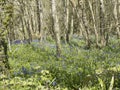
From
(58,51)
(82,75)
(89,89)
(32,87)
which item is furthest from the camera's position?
(58,51)

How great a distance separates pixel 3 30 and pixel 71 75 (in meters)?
3.32

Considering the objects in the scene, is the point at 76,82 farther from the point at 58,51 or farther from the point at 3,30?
the point at 58,51

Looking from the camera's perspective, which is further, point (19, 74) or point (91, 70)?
point (19, 74)

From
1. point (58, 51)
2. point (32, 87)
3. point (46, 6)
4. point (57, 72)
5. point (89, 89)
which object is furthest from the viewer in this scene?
point (46, 6)

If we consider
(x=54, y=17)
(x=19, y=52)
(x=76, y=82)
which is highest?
(x=54, y=17)

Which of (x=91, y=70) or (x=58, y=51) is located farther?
(x=58, y=51)

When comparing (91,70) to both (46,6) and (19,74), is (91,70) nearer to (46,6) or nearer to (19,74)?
(19,74)

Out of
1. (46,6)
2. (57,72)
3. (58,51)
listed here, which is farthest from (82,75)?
(46,6)

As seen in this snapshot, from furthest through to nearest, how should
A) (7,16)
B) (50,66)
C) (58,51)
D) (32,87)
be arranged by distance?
1. (58,51)
2. (50,66)
3. (7,16)
4. (32,87)

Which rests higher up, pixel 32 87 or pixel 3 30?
pixel 3 30

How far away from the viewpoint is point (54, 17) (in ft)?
55.0

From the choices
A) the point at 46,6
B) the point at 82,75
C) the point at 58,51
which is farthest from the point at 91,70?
the point at 46,6

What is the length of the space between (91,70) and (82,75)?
2.01 ft

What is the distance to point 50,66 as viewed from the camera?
498 inches
